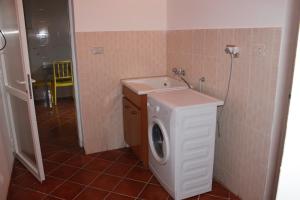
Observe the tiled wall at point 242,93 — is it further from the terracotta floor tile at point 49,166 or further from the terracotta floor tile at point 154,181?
the terracotta floor tile at point 49,166

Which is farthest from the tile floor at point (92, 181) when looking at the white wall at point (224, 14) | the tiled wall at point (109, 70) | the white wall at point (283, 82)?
the white wall at point (224, 14)

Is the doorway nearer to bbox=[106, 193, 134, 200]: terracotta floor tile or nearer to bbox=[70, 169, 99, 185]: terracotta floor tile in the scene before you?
bbox=[70, 169, 99, 185]: terracotta floor tile

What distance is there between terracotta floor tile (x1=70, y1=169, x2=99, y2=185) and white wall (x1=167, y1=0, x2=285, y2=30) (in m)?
1.81

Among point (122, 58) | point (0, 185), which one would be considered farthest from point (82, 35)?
point (0, 185)

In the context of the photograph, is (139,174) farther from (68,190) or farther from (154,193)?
(68,190)

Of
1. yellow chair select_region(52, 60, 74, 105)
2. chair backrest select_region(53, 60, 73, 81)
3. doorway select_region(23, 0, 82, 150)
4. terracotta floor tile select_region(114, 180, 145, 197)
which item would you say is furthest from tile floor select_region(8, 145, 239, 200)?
chair backrest select_region(53, 60, 73, 81)

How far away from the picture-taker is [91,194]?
2.29 m

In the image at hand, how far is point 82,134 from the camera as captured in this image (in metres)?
3.14

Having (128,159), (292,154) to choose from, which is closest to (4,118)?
(128,159)

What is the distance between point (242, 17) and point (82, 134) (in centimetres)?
221

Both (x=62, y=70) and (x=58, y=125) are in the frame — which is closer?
(x=58, y=125)

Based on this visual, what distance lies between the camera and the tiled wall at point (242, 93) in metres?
1.79

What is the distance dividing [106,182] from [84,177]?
0.25m

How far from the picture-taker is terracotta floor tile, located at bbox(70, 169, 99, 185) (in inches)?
98.3
